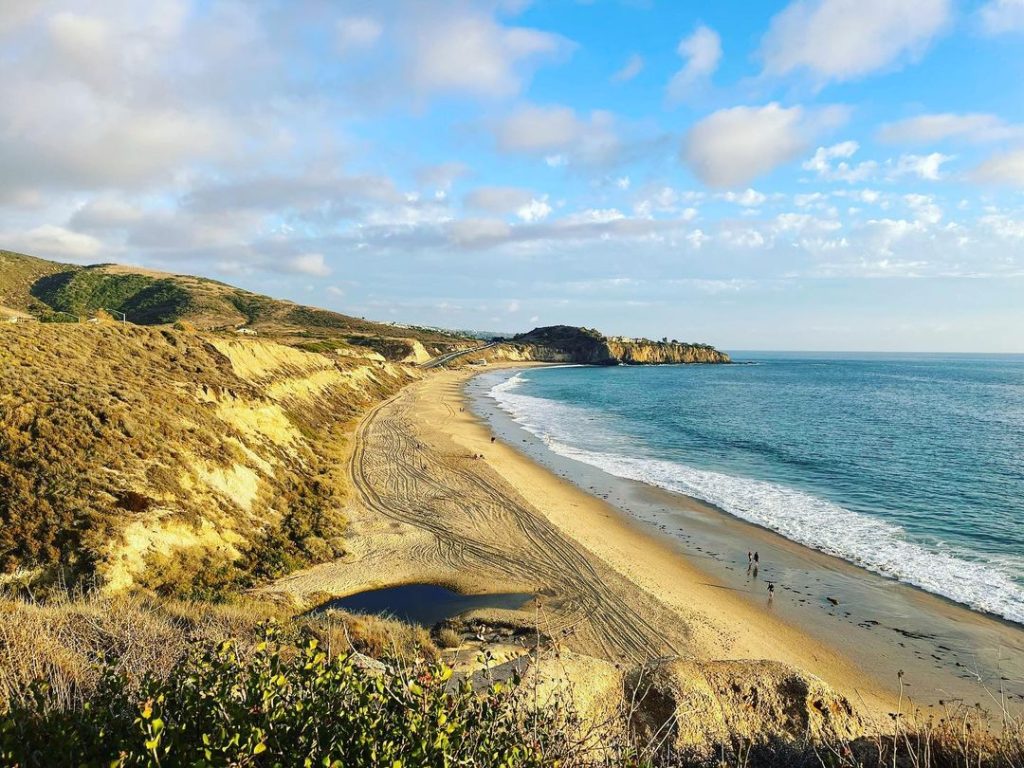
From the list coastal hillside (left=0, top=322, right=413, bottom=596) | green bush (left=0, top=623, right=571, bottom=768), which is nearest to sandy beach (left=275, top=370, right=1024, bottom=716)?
coastal hillside (left=0, top=322, right=413, bottom=596)

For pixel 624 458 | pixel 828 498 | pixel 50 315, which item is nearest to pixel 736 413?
pixel 624 458

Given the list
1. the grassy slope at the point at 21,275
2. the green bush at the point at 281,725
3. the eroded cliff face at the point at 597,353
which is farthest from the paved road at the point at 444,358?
the green bush at the point at 281,725

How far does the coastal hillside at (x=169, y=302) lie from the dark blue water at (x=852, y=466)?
52975mm

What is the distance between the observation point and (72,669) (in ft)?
21.2

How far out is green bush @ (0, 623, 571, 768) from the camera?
383cm

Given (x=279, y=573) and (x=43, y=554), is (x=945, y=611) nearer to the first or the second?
(x=279, y=573)

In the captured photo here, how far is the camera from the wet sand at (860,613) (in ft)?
43.7

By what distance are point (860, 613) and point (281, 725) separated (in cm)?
1858

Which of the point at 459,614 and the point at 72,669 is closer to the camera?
the point at 72,669

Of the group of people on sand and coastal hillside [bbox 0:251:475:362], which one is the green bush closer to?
the group of people on sand

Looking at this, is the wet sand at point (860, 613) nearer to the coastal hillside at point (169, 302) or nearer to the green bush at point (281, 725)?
the green bush at point (281, 725)

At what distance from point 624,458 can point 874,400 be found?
5840 centimetres

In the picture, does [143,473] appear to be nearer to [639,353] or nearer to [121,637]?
[121,637]

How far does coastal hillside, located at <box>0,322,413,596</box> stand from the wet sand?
14.9 meters
